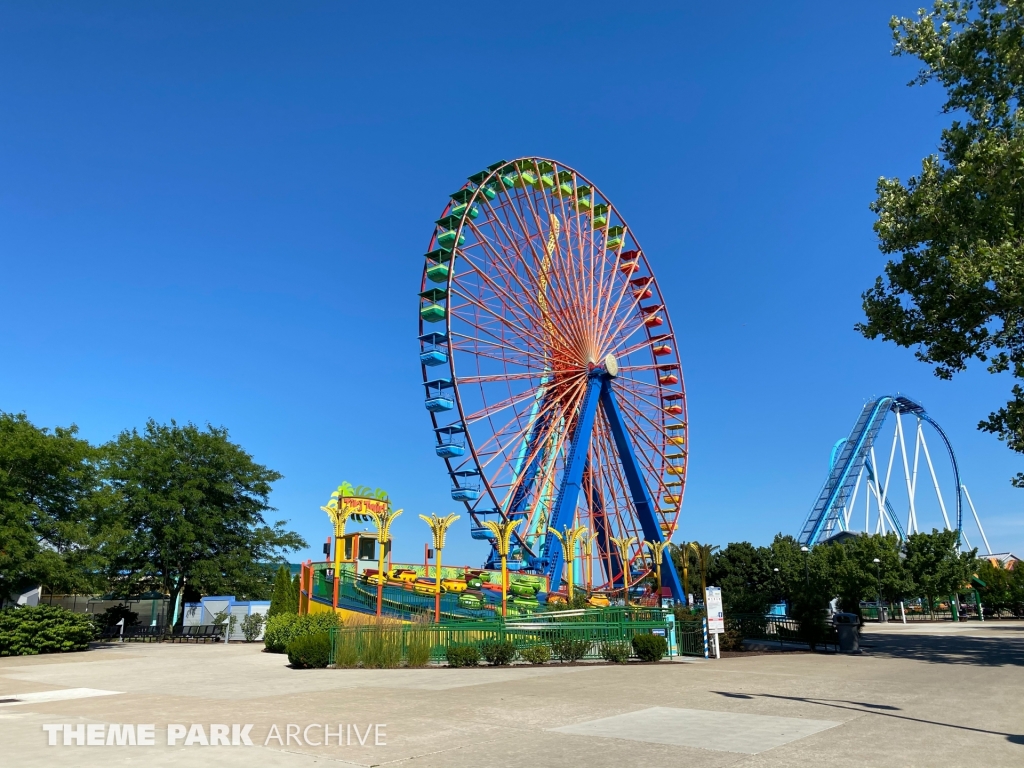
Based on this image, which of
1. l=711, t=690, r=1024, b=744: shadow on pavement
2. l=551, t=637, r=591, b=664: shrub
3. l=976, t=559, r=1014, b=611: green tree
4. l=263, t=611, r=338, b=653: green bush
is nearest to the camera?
l=711, t=690, r=1024, b=744: shadow on pavement

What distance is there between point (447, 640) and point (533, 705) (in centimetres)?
768

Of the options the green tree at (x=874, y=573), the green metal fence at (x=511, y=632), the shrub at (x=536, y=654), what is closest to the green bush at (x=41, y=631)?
the green metal fence at (x=511, y=632)

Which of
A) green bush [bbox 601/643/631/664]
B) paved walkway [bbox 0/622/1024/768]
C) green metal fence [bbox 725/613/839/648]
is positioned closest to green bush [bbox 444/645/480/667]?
paved walkway [bbox 0/622/1024/768]

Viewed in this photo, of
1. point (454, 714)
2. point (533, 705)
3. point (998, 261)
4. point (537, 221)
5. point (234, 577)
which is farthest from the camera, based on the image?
point (234, 577)

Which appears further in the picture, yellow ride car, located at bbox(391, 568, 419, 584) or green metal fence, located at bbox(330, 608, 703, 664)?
yellow ride car, located at bbox(391, 568, 419, 584)

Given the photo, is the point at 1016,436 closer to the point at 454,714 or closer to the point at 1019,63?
the point at 1019,63

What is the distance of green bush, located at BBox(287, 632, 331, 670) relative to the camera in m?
17.0

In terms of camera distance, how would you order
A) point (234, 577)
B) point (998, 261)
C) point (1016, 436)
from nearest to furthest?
point (998, 261) < point (1016, 436) < point (234, 577)

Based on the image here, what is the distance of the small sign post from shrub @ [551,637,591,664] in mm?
3315

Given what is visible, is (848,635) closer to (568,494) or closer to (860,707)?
(568,494)

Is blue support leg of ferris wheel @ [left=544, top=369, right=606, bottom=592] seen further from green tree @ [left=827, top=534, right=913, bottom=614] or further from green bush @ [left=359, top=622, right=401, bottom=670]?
green tree @ [left=827, top=534, right=913, bottom=614]

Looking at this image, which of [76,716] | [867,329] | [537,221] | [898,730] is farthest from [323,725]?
[537,221]

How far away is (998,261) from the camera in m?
16.4

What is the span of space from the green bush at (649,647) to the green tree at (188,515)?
1011 inches
